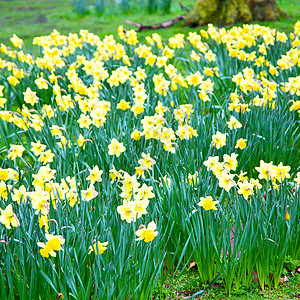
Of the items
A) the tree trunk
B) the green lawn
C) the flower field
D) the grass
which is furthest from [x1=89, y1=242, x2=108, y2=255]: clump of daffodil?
the tree trunk

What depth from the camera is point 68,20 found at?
9.45 m

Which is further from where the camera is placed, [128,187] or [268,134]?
[268,134]

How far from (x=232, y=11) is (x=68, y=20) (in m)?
4.28

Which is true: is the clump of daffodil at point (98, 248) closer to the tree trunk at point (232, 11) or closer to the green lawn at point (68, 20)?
the green lawn at point (68, 20)

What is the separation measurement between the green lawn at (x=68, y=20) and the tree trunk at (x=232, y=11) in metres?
0.24

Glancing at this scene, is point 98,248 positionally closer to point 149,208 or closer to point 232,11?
point 149,208

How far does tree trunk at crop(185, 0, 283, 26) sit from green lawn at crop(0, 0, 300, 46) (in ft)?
0.79

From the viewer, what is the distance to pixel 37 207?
177cm

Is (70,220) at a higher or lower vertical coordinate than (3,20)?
lower

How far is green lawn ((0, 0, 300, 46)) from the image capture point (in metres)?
7.65

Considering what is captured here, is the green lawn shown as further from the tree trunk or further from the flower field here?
the flower field

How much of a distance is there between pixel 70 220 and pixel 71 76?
204 cm

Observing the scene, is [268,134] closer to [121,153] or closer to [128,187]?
[121,153]

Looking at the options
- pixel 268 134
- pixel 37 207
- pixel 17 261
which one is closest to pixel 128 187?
pixel 37 207
